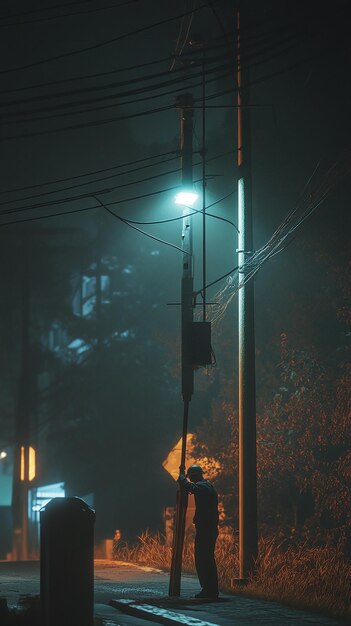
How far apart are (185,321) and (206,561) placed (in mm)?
3670

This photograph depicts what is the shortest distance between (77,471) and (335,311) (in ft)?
63.4

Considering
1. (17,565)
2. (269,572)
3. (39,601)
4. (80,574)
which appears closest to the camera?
(80,574)

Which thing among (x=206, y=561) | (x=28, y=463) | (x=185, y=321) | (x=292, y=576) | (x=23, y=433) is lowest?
(x=292, y=576)

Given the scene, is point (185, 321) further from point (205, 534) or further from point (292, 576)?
point (292, 576)

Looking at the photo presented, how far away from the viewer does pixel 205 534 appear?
13133mm

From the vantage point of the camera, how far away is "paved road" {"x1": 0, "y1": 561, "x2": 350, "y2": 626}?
10.9m

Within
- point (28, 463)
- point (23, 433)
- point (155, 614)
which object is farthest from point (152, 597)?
point (28, 463)

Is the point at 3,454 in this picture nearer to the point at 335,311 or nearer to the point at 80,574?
the point at 335,311

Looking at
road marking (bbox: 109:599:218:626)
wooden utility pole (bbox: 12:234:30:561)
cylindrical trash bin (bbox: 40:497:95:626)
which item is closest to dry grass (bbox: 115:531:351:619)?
road marking (bbox: 109:599:218:626)

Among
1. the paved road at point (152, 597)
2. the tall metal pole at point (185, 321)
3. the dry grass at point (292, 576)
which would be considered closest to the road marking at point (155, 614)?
the paved road at point (152, 597)

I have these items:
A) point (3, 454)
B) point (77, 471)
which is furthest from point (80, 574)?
point (3, 454)

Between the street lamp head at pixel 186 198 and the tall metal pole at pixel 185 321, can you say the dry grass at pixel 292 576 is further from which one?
the street lamp head at pixel 186 198

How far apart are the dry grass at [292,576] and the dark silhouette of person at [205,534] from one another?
83cm

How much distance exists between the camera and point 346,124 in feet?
74.7
